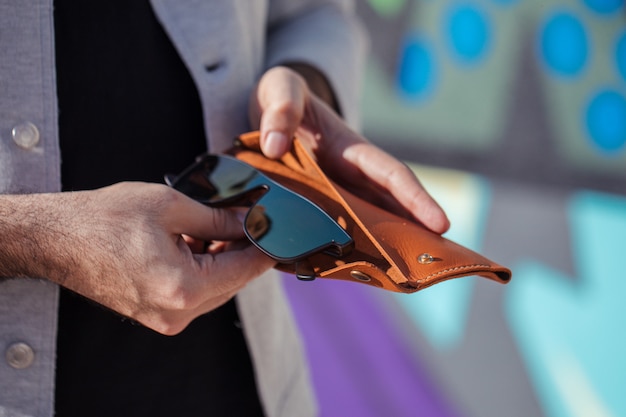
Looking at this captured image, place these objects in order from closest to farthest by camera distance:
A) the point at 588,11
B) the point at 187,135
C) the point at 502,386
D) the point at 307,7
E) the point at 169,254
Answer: the point at 169,254 < the point at 187,135 < the point at 307,7 < the point at 502,386 < the point at 588,11

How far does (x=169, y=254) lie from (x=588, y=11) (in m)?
2.16

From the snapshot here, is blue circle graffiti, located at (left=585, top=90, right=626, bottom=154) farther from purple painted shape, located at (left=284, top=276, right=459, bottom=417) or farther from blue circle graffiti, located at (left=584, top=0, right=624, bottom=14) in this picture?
purple painted shape, located at (left=284, top=276, right=459, bottom=417)

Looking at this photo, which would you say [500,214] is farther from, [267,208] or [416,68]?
[267,208]

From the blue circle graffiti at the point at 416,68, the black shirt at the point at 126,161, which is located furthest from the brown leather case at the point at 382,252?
the blue circle graffiti at the point at 416,68

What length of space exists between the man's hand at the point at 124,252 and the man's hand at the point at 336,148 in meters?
0.20

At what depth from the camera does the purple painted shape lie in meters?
2.25

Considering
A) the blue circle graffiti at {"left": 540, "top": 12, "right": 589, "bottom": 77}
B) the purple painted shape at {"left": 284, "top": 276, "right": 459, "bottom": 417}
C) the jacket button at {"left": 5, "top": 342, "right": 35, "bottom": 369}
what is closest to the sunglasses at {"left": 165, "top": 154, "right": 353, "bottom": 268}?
the jacket button at {"left": 5, "top": 342, "right": 35, "bottom": 369}

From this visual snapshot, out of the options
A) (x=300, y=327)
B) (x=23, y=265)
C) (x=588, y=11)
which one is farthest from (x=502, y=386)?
(x=23, y=265)

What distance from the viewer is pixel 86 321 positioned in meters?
0.86

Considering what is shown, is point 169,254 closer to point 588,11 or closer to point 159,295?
point 159,295

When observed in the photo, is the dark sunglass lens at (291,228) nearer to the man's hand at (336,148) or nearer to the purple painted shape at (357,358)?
the man's hand at (336,148)

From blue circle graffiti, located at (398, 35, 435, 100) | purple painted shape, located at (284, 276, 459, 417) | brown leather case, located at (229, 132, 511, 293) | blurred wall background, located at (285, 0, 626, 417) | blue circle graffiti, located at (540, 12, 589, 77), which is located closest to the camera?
brown leather case, located at (229, 132, 511, 293)

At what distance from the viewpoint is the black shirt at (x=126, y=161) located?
852 mm

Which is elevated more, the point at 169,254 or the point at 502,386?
the point at 169,254
